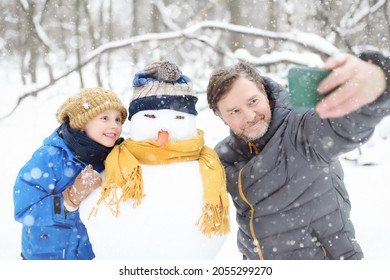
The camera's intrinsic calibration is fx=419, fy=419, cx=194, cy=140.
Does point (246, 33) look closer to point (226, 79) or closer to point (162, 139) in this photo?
point (226, 79)

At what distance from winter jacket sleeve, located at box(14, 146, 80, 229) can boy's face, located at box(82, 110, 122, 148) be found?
0.12 metres

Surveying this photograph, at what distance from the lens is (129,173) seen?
4.25ft

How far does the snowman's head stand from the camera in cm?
138

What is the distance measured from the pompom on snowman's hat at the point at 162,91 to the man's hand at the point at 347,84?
0.51 meters

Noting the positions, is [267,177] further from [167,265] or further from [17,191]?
[17,191]

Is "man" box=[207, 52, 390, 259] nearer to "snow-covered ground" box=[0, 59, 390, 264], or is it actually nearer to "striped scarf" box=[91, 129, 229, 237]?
"striped scarf" box=[91, 129, 229, 237]

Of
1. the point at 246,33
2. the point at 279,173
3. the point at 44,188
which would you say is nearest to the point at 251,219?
the point at 279,173

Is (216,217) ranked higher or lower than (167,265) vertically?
higher

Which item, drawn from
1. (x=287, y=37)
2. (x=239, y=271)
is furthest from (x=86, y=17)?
(x=239, y=271)

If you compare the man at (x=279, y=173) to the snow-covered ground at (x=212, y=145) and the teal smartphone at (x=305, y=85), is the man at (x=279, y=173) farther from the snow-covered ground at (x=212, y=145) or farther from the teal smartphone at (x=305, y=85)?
the snow-covered ground at (x=212, y=145)

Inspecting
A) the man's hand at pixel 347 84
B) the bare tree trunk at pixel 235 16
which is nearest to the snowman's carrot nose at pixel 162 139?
the man's hand at pixel 347 84

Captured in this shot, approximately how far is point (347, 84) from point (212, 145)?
3294mm

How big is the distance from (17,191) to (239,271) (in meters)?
0.80

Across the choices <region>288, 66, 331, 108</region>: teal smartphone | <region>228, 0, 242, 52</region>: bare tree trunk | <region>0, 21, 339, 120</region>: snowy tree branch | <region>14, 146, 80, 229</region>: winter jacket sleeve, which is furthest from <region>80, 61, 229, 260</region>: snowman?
<region>228, 0, 242, 52</region>: bare tree trunk
